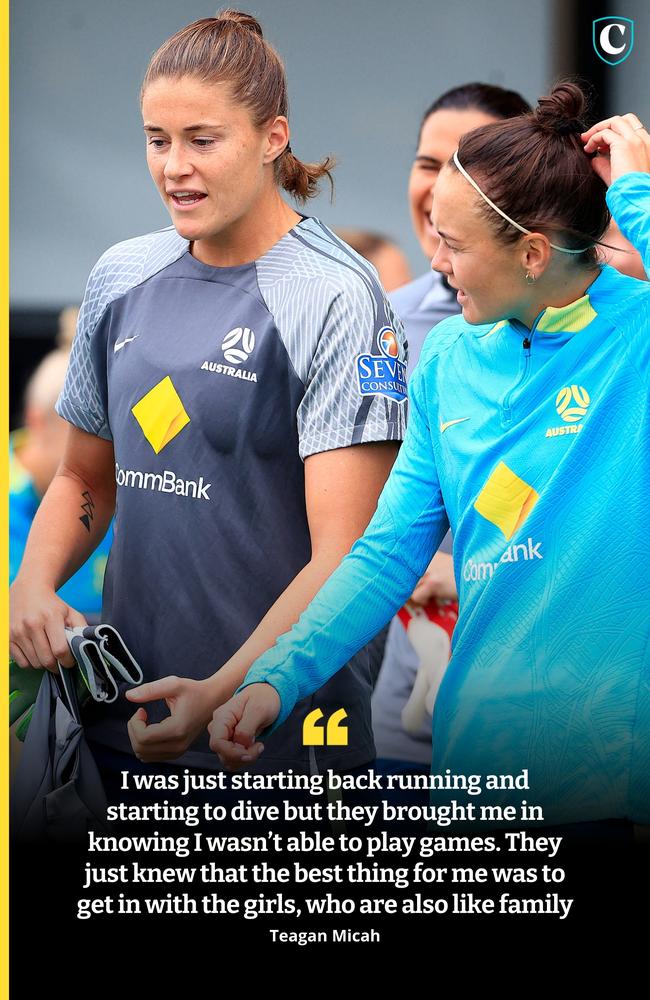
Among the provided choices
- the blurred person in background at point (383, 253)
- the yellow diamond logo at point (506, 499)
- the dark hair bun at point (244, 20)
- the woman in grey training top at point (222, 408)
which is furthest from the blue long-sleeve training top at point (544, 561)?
the blurred person in background at point (383, 253)

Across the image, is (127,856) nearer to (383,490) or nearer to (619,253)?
(383,490)

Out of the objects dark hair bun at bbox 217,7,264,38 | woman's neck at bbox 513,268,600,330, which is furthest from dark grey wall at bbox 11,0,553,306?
woman's neck at bbox 513,268,600,330

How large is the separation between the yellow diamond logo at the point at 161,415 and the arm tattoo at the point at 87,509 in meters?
0.27

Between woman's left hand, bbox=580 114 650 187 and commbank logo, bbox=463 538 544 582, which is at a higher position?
woman's left hand, bbox=580 114 650 187

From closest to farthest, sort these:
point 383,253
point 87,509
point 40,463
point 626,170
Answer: point 626,170 → point 87,509 → point 40,463 → point 383,253

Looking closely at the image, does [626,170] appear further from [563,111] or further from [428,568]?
[428,568]

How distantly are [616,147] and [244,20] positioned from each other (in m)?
0.70

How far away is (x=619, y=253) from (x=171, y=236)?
2.62 feet

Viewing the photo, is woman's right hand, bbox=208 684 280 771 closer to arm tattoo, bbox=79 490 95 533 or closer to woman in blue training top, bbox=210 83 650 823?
woman in blue training top, bbox=210 83 650 823

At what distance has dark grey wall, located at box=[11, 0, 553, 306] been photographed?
8.27 ft

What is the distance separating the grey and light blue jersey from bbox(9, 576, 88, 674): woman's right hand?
86 mm

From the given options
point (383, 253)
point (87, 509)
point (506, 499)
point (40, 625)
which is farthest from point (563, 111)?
point (383, 253)

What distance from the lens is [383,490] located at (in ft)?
6.81

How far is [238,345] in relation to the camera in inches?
83.9
